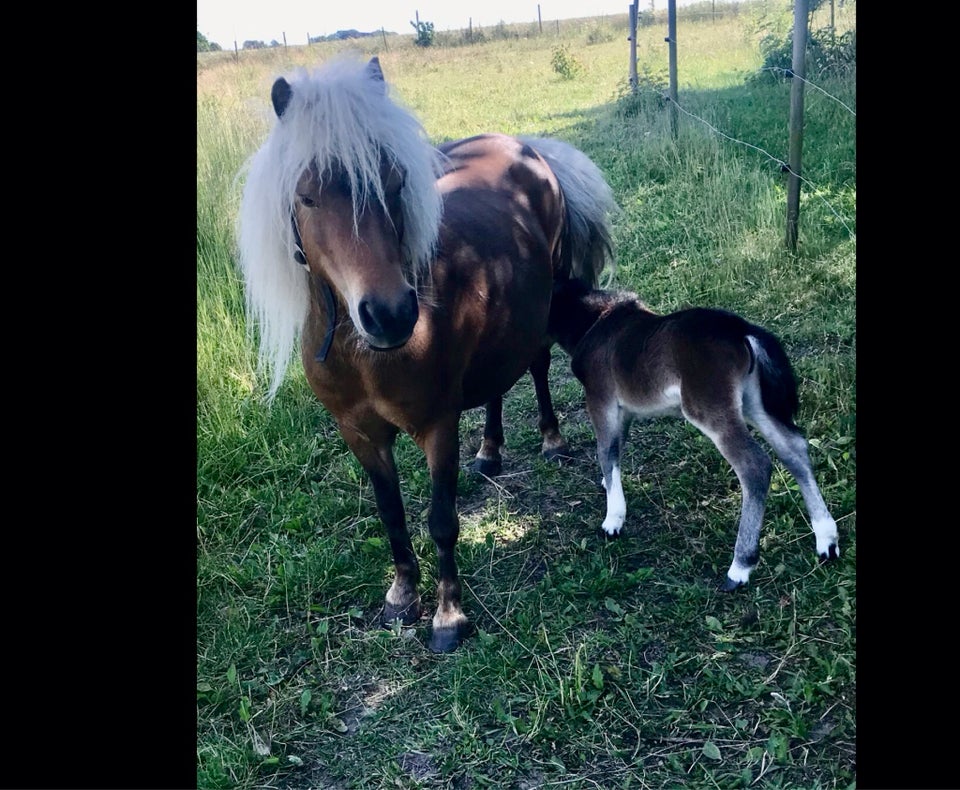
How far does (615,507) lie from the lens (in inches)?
146

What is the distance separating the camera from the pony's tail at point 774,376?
3.28m

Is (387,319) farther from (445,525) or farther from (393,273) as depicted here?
(445,525)

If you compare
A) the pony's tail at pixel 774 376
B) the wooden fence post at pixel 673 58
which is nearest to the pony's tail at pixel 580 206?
the pony's tail at pixel 774 376

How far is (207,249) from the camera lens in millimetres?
5523

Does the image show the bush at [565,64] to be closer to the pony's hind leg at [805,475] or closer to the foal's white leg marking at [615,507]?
the foal's white leg marking at [615,507]

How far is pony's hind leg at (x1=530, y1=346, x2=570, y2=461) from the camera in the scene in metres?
4.53

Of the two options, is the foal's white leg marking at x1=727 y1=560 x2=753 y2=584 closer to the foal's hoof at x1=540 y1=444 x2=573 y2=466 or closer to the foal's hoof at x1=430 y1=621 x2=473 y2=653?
the foal's hoof at x1=430 y1=621 x2=473 y2=653

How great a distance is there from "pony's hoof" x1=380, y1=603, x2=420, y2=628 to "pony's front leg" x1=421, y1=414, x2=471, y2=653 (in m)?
0.10

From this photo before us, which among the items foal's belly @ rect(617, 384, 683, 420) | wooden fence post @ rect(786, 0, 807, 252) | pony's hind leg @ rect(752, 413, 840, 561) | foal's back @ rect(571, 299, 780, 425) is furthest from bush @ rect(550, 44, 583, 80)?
pony's hind leg @ rect(752, 413, 840, 561)

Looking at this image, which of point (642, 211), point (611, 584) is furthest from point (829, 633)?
point (642, 211)

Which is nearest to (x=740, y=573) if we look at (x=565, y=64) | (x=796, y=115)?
(x=796, y=115)

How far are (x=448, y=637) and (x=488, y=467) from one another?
1.36 m
